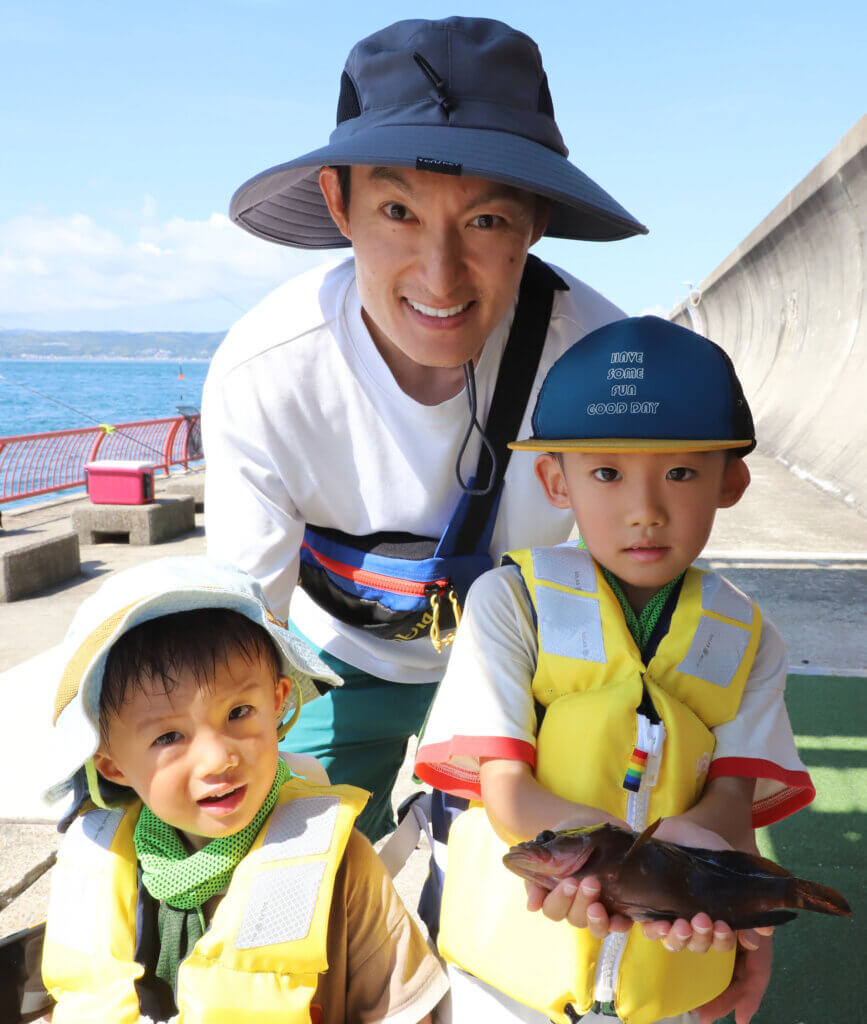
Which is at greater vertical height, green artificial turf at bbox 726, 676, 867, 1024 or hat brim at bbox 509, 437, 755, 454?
hat brim at bbox 509, 437, 755, 454

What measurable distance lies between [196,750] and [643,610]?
84 cm

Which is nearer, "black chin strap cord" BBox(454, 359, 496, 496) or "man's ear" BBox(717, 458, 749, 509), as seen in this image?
"man's ear" BBox(717, 458, 749, 509)

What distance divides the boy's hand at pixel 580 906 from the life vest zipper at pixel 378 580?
947 mm

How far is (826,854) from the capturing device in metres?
3.05

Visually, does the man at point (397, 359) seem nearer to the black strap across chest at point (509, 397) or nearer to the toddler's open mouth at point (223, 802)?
the black strap across chest at point (509, 397)

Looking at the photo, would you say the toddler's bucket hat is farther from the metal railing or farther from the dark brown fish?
the metal railing

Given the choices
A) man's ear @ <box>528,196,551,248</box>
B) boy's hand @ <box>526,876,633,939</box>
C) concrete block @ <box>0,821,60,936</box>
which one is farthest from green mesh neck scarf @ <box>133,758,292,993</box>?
man's ear @ <box>528,196,551,248</box>

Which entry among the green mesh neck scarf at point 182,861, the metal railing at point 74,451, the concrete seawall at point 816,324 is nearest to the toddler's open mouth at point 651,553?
the green mesh neck scarf at point 182,861

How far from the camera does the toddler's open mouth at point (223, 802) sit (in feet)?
5.43

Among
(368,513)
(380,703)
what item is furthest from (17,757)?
(368,513)

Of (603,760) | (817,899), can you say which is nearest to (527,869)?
(603,760)

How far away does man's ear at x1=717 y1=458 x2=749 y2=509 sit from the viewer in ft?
5.89

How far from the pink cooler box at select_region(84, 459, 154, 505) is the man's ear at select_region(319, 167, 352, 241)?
776 cm

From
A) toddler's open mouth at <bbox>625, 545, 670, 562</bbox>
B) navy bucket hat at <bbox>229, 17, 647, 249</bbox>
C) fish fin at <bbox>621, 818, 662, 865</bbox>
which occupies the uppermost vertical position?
navy bucket hat at <bbox>229, 17, 647, 249</bbox>
